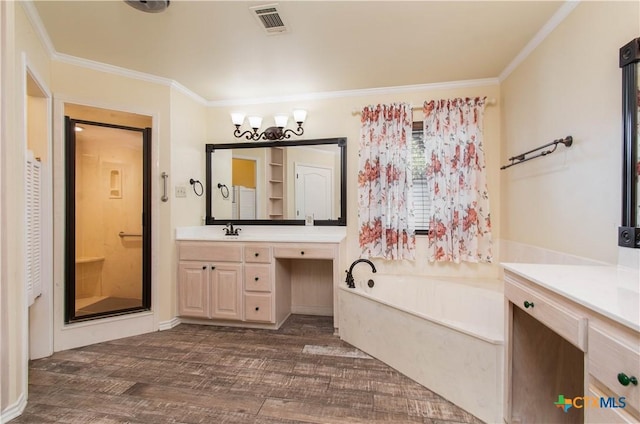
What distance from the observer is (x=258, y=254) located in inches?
109

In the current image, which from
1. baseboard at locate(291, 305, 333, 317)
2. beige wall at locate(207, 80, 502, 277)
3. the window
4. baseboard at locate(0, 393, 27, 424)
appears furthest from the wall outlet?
the window

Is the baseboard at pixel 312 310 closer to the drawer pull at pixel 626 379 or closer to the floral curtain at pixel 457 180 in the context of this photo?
the floral curtain at pixel 457 180

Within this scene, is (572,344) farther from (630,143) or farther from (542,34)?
(542,34)

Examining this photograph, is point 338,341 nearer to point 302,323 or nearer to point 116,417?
point 302,323

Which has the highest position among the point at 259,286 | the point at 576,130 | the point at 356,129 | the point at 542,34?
→ the point at 542,34

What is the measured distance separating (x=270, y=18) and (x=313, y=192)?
1.67 meters

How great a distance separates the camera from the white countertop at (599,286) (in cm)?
83

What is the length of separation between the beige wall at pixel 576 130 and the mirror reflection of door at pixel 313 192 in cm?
172

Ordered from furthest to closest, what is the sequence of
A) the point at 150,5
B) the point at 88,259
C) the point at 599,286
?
the point at 88,259, the point at 150,5, the point at 599,286

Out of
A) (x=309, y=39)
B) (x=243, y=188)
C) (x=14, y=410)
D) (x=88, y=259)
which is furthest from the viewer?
(x=243, y=188)

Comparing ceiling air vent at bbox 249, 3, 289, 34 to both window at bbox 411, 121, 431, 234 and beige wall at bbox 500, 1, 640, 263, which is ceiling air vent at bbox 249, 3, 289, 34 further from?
beige wall at bbox 500, 1, 640, 263

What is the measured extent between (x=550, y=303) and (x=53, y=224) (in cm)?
327

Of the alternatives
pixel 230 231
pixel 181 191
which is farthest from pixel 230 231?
pixel 181 191

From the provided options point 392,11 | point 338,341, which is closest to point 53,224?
point 338,341
